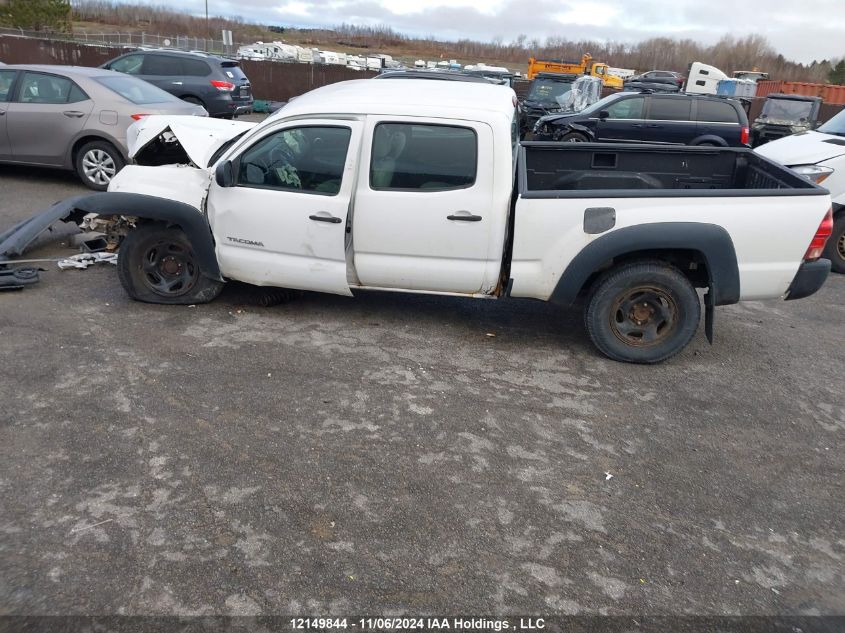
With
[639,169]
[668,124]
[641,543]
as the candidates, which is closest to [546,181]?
[639,169]

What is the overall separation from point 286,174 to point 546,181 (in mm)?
2389

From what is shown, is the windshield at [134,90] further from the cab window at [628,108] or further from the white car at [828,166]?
the cab window at [628,108]

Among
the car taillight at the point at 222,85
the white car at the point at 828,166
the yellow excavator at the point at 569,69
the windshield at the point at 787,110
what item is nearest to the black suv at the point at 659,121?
the white car at the point at 828,166

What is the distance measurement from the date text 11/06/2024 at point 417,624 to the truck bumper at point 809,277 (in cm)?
329

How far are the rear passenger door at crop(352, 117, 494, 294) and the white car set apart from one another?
4.44 metres

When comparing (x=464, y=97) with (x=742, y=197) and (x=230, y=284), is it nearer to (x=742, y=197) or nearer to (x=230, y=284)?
(x=742, y=197)

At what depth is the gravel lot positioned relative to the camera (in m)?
2.91

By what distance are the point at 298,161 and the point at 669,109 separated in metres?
10.8

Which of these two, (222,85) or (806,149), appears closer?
(806,149)

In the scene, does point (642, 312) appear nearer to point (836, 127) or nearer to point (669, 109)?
point (836, 127)

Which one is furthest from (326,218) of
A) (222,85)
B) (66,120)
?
(222,85)

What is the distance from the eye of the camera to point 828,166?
7.56 m

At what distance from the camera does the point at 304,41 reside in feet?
312

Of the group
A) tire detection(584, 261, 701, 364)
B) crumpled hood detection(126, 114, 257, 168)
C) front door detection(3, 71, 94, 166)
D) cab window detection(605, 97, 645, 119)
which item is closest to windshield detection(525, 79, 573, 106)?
cab window detection(605, 97, 645, 119)
